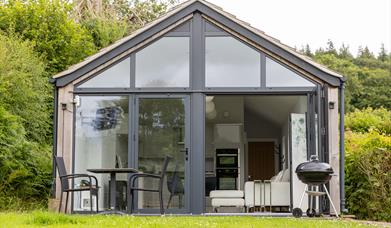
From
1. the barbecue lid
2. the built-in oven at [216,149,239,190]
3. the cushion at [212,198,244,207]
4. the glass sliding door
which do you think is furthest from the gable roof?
the built-in oven at [216,149,239,190]

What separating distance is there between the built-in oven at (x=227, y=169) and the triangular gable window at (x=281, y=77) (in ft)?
16.1

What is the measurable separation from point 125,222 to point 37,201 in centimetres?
630

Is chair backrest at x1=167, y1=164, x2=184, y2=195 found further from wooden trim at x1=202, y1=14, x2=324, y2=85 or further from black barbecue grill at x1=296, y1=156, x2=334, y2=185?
wooden trim at x1=202, y1=14, x2=324, y2=85

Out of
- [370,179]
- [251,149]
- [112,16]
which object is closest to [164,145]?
[370,179]

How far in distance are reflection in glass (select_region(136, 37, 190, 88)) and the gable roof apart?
0.27 metres

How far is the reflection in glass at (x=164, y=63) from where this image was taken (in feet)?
37.2

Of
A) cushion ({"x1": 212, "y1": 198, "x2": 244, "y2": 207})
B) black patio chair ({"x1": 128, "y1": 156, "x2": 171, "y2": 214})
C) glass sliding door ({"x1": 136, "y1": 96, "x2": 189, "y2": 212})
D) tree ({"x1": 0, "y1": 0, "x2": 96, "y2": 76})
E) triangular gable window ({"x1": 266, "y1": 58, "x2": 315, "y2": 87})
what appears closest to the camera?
black patio chair ({"x1": 128, "y1": 156, "x2": 171, "y2": 214})

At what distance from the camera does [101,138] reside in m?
11.3

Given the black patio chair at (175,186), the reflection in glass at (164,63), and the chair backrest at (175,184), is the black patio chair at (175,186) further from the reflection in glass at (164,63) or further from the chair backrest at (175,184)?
the reflection in glass at (164,63)

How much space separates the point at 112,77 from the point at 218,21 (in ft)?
7.14

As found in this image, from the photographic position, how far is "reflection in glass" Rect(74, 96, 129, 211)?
11.2 meters

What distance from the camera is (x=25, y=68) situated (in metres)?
15.3

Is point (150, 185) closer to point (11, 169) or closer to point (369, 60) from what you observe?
point (11, 169)

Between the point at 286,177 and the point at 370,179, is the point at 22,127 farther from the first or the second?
the point at 370,179
